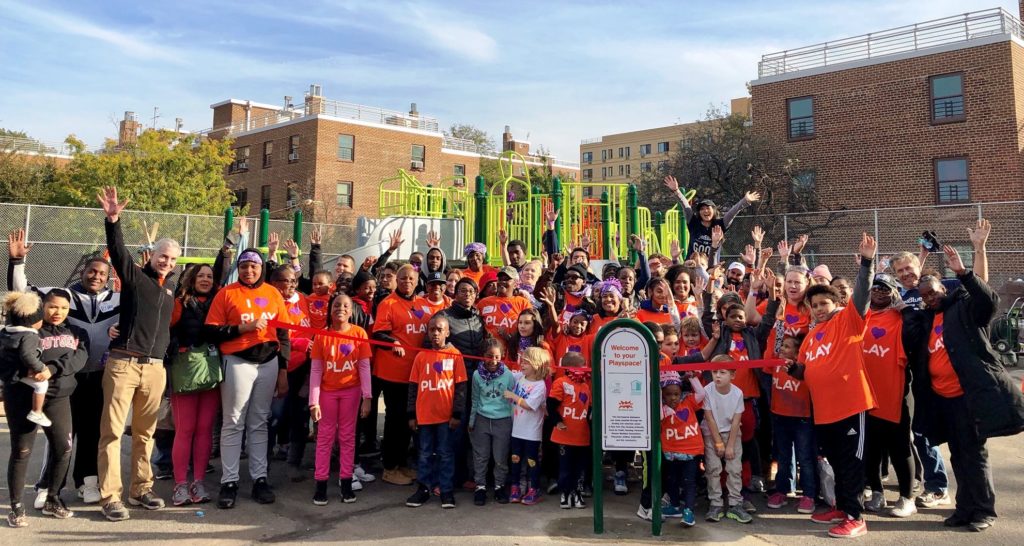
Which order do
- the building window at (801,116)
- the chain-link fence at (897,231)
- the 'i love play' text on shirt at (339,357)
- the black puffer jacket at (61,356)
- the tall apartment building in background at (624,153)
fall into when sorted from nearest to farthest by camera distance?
the black puffer jacket at (61,356)
the 'i love play' text on shirt at (339,357)
the chain-link fence at (897,231)
the building window at (801,116)
the tall apartment building in background at (624,153)

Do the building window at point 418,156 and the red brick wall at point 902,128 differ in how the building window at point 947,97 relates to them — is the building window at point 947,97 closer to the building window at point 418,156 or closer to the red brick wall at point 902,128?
the red brick wall at point 902,128

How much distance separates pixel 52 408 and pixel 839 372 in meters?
5.48

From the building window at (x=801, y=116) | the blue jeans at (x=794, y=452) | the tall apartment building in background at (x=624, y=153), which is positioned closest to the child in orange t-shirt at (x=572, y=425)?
the blue jeans at (x=794, y=452)

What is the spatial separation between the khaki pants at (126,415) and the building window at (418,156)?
115ft

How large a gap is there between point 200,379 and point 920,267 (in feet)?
18.7

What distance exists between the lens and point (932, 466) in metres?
5.46

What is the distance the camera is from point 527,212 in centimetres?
1284

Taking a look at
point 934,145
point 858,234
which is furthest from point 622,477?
point 934,145

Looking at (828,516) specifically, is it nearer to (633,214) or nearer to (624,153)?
(633,214)

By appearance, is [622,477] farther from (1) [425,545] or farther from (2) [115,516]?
(2) [115,516]

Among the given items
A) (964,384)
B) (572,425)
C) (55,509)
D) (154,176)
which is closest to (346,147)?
(154,176)

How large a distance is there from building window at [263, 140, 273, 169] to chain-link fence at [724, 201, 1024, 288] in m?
25.7

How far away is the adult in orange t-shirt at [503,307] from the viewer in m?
6.32

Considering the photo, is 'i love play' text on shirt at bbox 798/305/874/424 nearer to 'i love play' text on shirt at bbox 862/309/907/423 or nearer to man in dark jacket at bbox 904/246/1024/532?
'i love play' text on shirt at bbox 862/309/907/423
